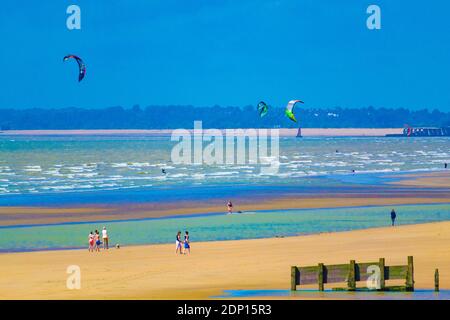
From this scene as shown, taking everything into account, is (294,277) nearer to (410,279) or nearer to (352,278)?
(352,278)

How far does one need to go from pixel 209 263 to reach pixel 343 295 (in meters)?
8.22

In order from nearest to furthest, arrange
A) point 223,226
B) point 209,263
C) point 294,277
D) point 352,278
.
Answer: point 352,278 → point 294,277 → point 209,263 → point 223,226

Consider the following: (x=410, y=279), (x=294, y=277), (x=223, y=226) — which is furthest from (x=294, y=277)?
(x=223, y=226)

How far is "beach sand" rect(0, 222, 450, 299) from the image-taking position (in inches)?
848

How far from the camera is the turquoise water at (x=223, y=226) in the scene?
1326 inches

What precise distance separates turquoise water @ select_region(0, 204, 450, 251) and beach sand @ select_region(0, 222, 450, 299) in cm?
248

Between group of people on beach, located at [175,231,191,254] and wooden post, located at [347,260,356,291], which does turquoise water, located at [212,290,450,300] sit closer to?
wooden post, located at [347,260,356,291]

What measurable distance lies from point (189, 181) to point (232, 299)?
164ft

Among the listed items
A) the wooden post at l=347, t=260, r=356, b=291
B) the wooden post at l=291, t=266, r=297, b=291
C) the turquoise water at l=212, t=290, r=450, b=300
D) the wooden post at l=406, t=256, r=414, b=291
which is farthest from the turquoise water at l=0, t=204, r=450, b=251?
the wooden post at l=406, t=256, r=414, b=291

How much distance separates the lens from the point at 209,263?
26.5 metres

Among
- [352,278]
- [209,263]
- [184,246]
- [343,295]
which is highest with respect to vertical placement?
[352,278]

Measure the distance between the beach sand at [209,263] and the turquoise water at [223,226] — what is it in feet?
8.13

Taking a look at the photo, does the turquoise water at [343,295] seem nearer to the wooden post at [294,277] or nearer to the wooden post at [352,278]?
the wooden post at [294,277]
